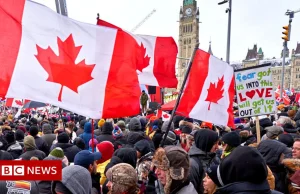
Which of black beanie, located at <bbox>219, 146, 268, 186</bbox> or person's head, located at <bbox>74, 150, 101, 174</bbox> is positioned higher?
black beanie, located at <bbox>219, 146, 268, 186</bbox>

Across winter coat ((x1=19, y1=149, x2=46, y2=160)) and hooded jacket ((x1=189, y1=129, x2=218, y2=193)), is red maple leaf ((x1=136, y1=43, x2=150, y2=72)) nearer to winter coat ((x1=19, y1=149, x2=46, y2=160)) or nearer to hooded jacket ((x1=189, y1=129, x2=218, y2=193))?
winter coat ((x1=19, y1=149, x2=46, y2=160))

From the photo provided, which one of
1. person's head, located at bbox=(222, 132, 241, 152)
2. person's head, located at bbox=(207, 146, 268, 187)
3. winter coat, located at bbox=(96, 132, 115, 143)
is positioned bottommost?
winter coat, located at bbox=(96, 132, 115, 143)

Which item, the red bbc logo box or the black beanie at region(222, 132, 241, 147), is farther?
the black beanie at region(222, 132, 241, 147)

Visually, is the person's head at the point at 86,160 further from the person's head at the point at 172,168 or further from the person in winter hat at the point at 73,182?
the person's head at the point at 172,168

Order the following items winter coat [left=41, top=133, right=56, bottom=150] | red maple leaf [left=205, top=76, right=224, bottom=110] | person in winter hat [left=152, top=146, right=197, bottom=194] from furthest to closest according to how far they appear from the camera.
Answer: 1. winter coat [left=41, top=133, right=56, bottom=150]
2. red maple leaf [left=205, top=76, right=224, bottom=110]
3. person in winter hat [left=152, top=146, right=197, bottom=194]

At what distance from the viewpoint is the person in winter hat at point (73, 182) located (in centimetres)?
282

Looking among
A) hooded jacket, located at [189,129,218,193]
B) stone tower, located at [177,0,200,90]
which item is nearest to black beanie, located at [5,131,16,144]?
hooded jacket, located at [189,129,218,193]

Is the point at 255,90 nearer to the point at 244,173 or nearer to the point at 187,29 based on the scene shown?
the point at 244,173

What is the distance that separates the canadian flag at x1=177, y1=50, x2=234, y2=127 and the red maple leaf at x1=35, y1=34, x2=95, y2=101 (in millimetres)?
2129

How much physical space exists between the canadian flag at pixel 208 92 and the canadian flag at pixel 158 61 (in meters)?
0.94

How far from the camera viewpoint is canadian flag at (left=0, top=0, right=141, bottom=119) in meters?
3.55

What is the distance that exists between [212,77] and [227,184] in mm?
3820

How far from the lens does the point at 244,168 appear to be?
239 centimetres

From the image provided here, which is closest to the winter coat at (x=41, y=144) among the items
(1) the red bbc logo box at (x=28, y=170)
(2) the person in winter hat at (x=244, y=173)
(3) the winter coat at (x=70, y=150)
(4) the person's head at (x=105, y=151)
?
(3) the winter coat at (x=70, y=150)
